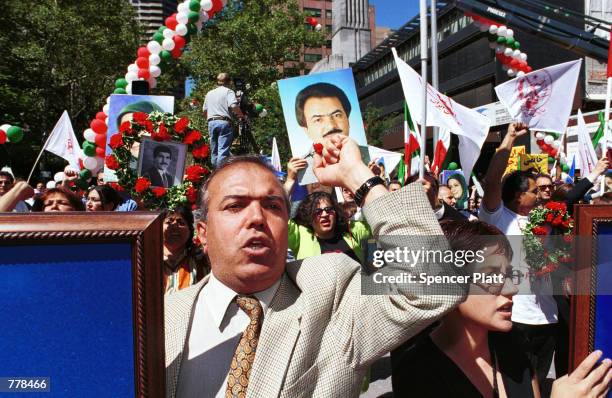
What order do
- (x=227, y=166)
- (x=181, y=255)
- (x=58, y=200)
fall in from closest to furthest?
1. (x=227, y=166)
2. (x=181, y=255)
3. (x=58, y=200)

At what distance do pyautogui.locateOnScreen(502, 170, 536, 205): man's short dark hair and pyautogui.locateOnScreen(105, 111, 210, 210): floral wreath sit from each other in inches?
81.9

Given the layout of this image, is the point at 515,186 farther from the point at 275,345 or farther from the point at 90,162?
the point at 90,162

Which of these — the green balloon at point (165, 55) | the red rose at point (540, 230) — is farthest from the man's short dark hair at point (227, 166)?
the green balloon at point (165, 55)

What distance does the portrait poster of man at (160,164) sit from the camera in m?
3.40

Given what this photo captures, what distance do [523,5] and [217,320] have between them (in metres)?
10.3

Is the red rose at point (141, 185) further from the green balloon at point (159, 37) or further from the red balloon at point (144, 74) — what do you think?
the green balloon at point (159, 37)

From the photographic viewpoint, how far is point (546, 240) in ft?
11.4

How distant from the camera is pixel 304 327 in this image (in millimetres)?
1440

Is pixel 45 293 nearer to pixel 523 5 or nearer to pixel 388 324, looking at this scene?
pixel 388 324

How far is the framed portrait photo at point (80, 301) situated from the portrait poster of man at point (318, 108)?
3.31 metres

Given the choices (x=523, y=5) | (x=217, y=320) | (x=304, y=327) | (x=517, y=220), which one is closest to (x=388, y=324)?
(x=304, y=327)

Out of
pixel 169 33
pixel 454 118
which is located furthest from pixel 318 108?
pixel 169 33

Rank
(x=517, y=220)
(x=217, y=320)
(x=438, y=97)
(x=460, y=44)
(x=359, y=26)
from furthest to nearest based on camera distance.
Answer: (x=359, y=26) < (x=460, y=44) < (x=438, y=97) < (x=517, y=220) < (x=217, y=320)

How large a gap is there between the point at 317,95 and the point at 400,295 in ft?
11.1
